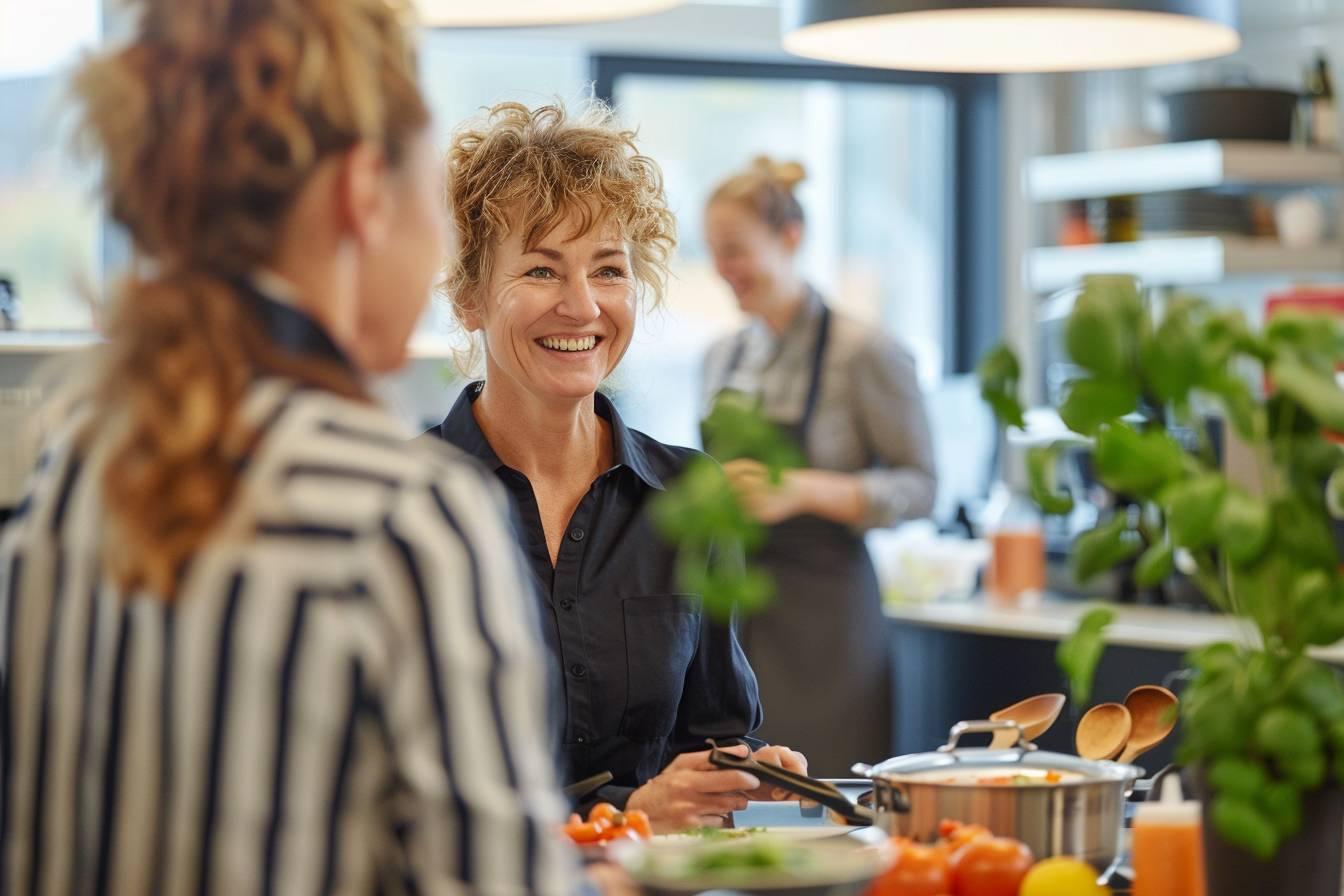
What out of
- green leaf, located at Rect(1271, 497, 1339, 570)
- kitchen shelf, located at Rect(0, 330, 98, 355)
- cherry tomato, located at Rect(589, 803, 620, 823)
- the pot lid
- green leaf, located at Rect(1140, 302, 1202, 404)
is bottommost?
cherry tomato, located at Rect(589, 803, 620, 823)

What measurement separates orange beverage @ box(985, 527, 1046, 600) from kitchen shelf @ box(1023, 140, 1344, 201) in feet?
3.12

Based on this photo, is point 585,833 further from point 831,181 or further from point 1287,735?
point 831,181

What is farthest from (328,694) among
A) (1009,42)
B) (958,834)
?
(1009,42)

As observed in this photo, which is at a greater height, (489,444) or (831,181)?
(831,181)

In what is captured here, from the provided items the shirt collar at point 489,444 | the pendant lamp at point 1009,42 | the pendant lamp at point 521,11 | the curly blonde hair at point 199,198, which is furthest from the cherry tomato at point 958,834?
the pendant lamp at point 521,11

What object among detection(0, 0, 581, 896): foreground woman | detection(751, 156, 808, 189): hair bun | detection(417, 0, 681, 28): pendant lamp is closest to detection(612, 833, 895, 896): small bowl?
detection(0, 0, 581, 896): foreground woman

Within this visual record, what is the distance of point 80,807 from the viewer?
3.43 ft

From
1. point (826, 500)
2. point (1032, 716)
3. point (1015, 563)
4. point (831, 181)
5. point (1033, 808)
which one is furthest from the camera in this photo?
point (831, 181)

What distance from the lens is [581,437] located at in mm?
2238

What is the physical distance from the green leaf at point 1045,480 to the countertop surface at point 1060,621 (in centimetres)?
243

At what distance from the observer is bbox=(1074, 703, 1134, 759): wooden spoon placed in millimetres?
1854

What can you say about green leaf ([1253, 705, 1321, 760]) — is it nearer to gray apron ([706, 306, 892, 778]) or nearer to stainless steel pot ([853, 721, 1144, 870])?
stainless steel pot ([853, 721, 1144, 870])

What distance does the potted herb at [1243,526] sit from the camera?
4.23 feet

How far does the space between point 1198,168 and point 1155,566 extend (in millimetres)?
3378
